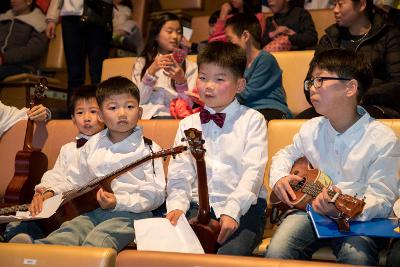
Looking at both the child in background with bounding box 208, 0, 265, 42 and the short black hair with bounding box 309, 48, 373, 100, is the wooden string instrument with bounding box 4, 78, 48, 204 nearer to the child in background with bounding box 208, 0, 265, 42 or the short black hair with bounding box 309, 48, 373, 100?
the short black hair with bounding box 309, 48, 373, 100

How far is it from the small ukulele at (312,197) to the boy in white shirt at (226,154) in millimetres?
90

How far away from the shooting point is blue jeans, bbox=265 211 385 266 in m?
2.40

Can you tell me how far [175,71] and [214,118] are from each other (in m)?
1.01

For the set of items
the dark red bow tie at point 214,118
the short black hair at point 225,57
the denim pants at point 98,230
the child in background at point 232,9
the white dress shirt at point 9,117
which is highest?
the child in background at point 232,9

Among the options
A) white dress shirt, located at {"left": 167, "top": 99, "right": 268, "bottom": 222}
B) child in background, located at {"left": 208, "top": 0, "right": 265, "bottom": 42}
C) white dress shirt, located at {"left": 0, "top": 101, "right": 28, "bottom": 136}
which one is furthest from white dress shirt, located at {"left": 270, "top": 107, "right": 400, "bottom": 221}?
child in background, located at {"left": 208, "top": 0, "right": 265, "bottom": 42}

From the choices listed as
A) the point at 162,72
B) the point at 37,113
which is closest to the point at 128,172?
the point at 37,113

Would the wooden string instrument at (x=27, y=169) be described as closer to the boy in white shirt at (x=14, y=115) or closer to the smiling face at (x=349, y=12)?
the boy in white shirt at (x=14, y=115)

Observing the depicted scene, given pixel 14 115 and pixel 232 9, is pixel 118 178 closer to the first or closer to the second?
pixel 14 115

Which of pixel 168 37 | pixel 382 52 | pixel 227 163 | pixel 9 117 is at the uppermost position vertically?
Answer: pixel 168 37

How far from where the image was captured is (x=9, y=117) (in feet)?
13.2

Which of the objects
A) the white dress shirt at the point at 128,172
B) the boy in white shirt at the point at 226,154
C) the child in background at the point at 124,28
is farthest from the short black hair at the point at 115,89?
the child in background at the point at 124,28

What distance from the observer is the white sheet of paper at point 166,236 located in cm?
257

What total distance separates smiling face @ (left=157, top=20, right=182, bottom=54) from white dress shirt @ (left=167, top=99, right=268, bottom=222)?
163cm

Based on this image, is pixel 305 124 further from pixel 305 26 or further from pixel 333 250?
pixel 305 26
